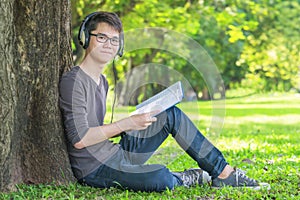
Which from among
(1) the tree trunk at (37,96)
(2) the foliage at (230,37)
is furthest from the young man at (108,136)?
(2) the foliage at (230,37)

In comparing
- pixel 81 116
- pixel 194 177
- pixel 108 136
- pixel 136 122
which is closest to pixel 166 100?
pixel 136 122

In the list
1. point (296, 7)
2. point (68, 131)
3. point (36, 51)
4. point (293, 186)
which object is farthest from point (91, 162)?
point (296, 7)

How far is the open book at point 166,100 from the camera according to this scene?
13.7ft

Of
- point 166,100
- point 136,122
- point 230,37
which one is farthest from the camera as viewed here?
point 230,37

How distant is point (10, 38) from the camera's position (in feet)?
13.5

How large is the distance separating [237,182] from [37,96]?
5.62 feet

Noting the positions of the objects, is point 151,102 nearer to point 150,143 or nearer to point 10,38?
point 150,143

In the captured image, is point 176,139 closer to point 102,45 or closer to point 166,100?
point 166,100

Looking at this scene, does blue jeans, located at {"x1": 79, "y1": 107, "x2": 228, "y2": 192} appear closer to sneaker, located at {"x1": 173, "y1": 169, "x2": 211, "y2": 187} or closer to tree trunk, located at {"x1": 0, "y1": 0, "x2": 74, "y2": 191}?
sneaker, located at {"x1": 173, "y1": 169, "x2": 211, "y2": 187}

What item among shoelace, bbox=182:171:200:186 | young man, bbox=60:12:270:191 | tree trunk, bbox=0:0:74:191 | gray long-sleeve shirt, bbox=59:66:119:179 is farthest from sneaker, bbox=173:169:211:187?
tree trunk, bbox=0:0:74:191

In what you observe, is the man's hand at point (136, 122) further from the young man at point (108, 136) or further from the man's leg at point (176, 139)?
the man's leg at point (176, 139)

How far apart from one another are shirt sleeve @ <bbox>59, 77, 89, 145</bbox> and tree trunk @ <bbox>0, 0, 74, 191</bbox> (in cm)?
6

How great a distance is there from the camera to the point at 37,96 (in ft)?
14.3

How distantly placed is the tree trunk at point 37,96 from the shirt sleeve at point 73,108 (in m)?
0.06
